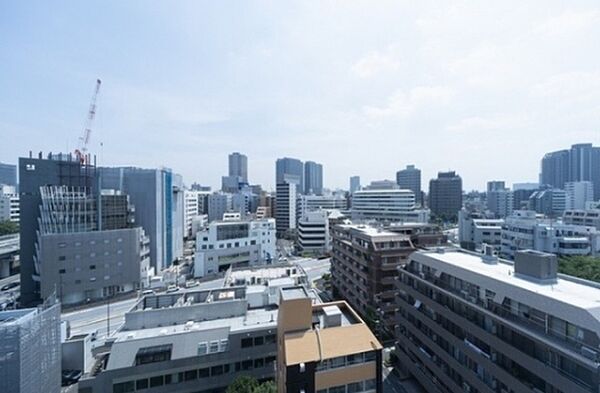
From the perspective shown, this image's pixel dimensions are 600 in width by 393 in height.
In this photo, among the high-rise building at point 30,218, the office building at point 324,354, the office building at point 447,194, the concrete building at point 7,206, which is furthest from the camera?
the office building at point 447,194

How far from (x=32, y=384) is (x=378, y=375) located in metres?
22.1

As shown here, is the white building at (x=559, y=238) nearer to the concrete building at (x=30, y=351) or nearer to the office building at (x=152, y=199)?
the concrete building at (x=30, y=351)

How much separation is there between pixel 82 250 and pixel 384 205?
9231cm

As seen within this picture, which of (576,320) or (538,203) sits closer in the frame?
(576,320)

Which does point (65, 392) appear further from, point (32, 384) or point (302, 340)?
point (302, 340)

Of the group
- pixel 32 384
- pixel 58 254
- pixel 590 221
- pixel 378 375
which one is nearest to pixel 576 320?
pixel 378 375

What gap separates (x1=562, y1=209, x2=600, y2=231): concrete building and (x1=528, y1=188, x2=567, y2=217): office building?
6140 cm

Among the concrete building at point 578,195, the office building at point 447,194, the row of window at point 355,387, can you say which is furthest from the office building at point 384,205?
the row of window at point 355,387

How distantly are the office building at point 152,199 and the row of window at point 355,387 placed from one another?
2128 inches

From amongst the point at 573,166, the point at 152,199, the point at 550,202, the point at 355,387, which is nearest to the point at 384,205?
the point at 152,199

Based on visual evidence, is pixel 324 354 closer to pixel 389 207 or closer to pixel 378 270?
pixel 378 270

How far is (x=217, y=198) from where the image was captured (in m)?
130

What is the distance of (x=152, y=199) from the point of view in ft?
202

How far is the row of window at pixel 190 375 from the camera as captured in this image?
21.4m
